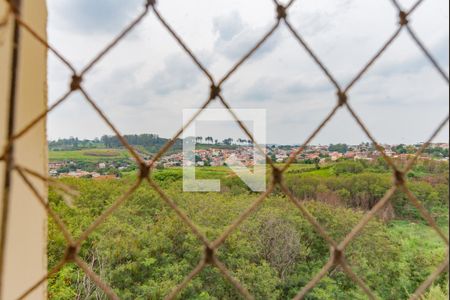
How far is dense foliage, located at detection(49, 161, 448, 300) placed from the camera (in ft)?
14.7

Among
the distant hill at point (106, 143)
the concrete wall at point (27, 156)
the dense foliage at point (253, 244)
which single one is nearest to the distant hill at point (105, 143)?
the distant hill at point (106, 143)

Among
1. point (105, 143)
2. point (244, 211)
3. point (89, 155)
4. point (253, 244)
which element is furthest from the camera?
point (253, 244)

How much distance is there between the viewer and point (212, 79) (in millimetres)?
234

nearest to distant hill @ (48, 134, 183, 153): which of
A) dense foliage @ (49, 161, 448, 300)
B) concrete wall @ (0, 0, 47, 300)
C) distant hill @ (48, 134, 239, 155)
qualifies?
distant hill @ (48, 134, 239, 155)

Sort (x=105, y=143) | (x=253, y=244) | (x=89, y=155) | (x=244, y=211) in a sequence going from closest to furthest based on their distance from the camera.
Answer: (x=244, y=211)
(x=89, y=155)
(x=105, y=143)
(x=253, y=244)

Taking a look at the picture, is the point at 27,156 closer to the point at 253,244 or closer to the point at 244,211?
the point at 244,211

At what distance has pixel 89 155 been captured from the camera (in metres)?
1.20

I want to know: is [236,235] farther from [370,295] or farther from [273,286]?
[370,295]

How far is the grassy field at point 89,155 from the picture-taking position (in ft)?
3.68

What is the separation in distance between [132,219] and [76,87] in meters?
5.22

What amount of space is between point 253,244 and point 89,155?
4.26 meters

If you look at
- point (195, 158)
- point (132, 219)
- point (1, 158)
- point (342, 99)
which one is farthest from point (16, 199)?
point (132, 219)

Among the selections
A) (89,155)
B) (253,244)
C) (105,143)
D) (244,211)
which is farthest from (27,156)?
(253,244)

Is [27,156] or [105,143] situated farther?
[105,143]
